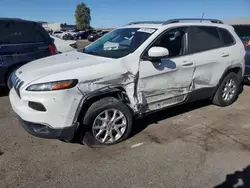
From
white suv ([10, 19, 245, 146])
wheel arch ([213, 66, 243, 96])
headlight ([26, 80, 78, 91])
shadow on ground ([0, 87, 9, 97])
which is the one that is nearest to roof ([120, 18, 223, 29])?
white suv ([10, 19, 245, 146])

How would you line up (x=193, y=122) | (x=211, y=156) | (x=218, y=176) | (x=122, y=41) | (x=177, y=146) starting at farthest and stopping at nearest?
(x=193, y=122) < (x=122, y=41) < (x=177, y=146) < (x=211, y=156) < (x=218, y=176)

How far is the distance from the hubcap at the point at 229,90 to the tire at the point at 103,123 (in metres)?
2.51

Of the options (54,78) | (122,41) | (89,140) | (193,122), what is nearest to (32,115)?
(54,78)

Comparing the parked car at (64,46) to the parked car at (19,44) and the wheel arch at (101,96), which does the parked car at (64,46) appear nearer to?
the parked car at (19,44)

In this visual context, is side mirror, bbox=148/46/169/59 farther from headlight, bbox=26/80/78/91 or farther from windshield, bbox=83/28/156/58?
headlight, bbox=26/80/78/91

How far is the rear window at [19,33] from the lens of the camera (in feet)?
18.1

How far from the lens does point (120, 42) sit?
159 inches

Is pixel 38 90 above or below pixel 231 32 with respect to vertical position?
below

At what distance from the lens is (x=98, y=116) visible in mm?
3270

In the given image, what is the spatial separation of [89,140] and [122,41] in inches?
69.0

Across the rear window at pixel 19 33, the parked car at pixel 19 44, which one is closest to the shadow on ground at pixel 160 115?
the parked car at pixel 19 44

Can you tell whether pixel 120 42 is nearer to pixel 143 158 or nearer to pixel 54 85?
pixel 54 85

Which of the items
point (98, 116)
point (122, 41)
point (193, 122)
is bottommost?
point (193, 122)

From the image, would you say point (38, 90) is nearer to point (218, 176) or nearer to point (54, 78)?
point (54, 78)
